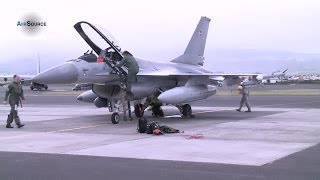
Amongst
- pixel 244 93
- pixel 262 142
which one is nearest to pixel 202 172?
pixel 262 142

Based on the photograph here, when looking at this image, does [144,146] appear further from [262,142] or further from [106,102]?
[106,102]

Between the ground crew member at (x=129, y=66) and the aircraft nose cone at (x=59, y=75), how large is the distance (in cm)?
175

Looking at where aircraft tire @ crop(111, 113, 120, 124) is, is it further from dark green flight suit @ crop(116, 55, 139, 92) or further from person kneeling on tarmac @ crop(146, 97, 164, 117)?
person kneeling on tarmac @ crop(146, 97, 164, 117)

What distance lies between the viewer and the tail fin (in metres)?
22.4

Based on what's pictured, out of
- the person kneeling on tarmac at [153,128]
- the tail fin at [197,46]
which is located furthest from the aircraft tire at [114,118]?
the tail fin at [197,46]

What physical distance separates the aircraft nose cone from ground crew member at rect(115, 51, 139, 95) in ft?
5.75

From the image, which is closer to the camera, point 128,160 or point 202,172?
point 202,172

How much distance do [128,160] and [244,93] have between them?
15380 mm

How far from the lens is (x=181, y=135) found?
12.7 metres

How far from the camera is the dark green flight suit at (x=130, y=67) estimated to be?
56.1ft

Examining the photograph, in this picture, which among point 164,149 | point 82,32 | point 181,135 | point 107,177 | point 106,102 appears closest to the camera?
point 107,177

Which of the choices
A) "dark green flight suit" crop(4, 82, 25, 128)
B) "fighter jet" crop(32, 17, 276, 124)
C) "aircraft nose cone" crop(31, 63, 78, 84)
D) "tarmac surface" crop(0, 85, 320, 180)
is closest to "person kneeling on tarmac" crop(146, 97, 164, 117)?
"fighter jet" crop(32, 17, 276, 124)

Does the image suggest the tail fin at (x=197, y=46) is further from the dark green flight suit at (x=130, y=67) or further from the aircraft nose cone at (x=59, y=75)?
the aircraft nose cone at (x=59, y=75)

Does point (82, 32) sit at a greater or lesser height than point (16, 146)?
greater
